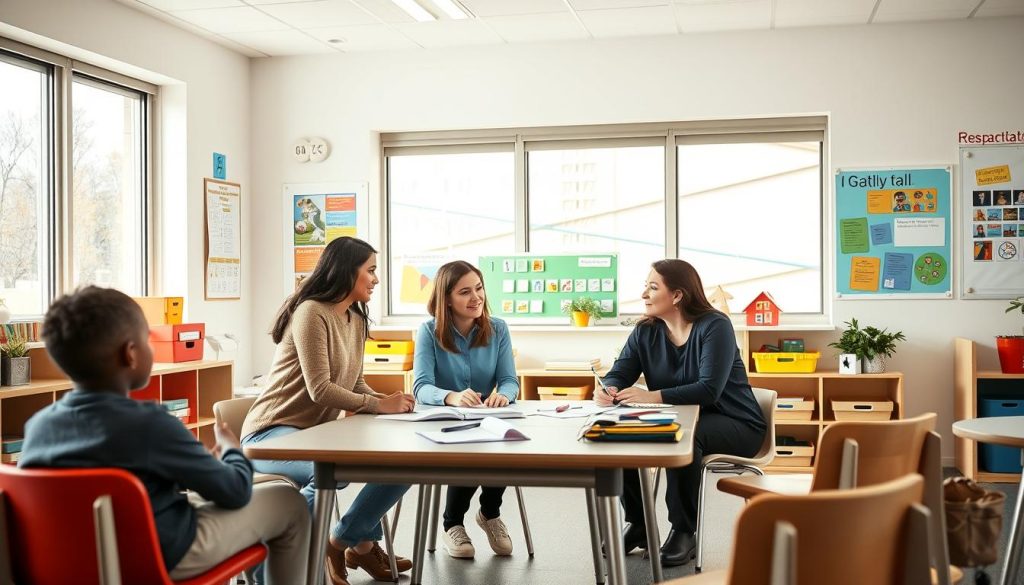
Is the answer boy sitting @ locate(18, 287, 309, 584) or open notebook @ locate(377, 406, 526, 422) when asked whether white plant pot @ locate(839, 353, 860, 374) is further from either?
boy sitting @ locate(18, 287, 309, 584)

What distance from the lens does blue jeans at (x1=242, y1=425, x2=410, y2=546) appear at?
3.00 metres

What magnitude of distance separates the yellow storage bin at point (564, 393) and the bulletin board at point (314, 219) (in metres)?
1.62

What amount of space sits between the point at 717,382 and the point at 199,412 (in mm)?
3101

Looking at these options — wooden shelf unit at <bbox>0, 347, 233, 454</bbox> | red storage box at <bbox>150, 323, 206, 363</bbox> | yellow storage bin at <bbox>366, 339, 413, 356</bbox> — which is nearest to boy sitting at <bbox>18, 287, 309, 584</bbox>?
wooden shelf unit at <bbox>0, 347, 233, 454</bbox>

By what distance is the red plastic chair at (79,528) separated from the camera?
1.82m

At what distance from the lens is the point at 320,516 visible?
2492 millimetres

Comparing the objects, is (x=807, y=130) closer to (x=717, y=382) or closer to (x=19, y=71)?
(x=717, y=382)

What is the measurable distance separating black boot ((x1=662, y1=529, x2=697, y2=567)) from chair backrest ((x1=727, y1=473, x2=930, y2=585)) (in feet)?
6.88

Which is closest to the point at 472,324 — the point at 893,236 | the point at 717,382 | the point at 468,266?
the point at 468,266

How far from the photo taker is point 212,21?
548cm

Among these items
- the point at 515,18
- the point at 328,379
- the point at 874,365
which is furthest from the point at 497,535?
the point at 515,18

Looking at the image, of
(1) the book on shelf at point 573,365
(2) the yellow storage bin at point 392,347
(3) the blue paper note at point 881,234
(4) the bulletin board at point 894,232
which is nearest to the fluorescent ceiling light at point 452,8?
(2) the yellow storage bin at point 392,347

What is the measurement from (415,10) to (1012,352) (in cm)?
378

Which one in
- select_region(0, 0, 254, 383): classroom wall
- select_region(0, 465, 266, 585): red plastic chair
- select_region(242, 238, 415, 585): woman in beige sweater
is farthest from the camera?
select_region(0, 0, 254, 383): classroom wall
